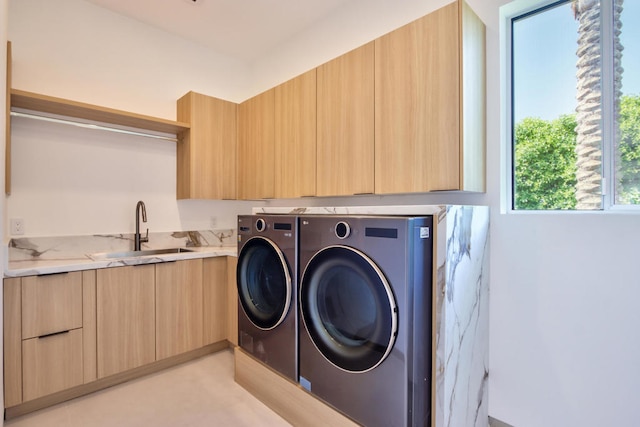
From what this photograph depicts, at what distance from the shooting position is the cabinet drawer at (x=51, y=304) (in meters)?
1.73

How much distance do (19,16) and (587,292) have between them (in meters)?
3.79

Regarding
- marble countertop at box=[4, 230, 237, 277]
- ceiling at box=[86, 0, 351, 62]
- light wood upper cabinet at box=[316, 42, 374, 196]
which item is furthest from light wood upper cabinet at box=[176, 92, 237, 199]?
light wood upper cabinet at box=[316, 42, 374, 196]

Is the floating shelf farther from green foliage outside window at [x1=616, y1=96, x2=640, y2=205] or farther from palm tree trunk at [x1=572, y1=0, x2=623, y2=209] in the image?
green foliage outside window at [x1=616, y1=96, x2=640, y2=205]

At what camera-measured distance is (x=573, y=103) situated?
1549 mm

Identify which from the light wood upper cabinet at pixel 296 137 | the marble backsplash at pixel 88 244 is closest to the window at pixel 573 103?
the light wood upper cabinet at pixel 296 137

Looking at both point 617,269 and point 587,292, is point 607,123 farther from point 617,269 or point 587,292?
point 587,292

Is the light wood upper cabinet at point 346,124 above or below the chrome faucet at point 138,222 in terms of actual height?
above

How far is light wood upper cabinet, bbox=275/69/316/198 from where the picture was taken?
216 cm

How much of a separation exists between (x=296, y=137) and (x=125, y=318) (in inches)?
68.2

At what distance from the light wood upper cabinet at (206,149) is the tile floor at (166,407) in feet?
4.74

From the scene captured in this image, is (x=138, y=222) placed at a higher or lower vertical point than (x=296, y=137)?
lower

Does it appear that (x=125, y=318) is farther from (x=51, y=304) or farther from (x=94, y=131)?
(x=94, y=131)

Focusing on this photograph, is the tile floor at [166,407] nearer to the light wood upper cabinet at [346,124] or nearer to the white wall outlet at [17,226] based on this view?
the white wall outlet at [17,226]

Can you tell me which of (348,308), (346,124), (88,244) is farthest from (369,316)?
(88,244)
